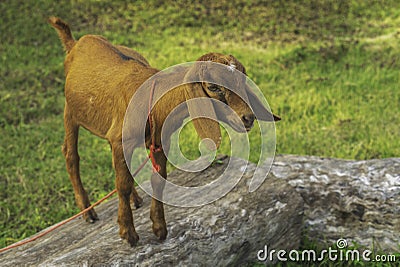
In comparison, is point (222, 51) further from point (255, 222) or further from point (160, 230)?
point (160, 230)

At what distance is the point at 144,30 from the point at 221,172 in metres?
6.79

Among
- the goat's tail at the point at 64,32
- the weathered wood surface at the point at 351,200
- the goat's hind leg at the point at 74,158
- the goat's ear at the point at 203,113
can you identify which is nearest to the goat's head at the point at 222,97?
the goat's ear at the point at 203,113

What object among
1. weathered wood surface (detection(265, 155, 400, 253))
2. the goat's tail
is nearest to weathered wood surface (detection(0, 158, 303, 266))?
weathered wood surface (detection(265, 155, 400, 253))

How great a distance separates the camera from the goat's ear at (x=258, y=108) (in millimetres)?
2844

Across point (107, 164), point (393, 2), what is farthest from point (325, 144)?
point (393, 2)

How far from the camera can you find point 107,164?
6.71 m

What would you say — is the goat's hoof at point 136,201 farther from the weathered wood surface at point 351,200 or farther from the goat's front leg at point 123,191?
A: the weathered wood surface at point 351,200

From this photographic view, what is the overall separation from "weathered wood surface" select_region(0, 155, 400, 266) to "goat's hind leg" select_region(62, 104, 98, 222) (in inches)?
4.4

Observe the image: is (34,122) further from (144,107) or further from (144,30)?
(144,107)

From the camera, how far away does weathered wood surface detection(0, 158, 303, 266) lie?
359 centimetres

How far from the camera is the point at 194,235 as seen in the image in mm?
3883

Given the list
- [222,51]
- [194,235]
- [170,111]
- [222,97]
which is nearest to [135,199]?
[194,235]

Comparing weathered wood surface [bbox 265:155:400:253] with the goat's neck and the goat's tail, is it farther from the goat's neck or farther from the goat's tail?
the goat's tail

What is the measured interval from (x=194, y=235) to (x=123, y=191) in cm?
74
